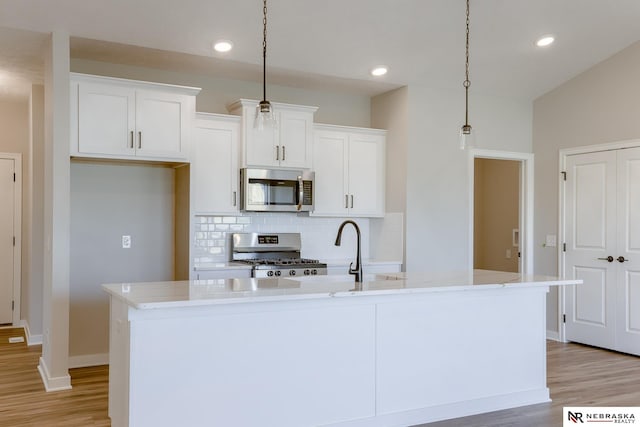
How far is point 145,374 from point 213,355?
13.8 inches

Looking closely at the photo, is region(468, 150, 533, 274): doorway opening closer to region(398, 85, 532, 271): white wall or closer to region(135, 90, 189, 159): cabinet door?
region(398, 85, 532, 271): white wall

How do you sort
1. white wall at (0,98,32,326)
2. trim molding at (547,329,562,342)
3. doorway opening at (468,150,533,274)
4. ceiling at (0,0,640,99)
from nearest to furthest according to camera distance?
ceiling at (0,0,640,99) < trim molding at (547,329,562,342) < white wall at (0,98,32,326) < doorway opening at (468,150,533,274)

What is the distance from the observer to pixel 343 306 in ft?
11.2

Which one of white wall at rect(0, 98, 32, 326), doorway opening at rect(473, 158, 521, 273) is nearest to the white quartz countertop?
doorway opening at rect(473, 158, 521, 273)

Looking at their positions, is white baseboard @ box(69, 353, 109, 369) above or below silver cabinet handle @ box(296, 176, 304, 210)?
below

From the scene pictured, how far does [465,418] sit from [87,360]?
326cm

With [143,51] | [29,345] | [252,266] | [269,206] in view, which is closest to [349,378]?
[252,266]

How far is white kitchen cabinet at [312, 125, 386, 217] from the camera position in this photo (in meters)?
5.94

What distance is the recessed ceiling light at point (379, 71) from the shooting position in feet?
18.2

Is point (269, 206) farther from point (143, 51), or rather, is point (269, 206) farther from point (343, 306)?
point (343, 306)

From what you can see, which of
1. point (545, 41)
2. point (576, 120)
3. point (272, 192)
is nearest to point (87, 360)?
point (272, 192)

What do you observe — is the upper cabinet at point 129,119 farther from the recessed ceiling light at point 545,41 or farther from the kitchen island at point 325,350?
the recessed ceiling light at point 545,41

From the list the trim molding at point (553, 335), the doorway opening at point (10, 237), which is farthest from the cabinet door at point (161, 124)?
the trim molding at point (553, 335)

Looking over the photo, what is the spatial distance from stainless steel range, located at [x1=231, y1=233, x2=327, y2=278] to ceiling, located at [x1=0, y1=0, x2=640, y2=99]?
5.13 ft
